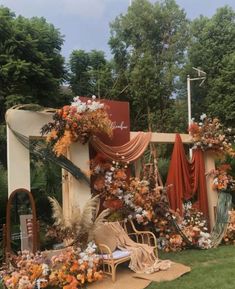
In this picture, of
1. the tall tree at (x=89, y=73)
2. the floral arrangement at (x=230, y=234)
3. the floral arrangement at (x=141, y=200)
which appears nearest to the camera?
the floral arrangement at (x=141, y=200)

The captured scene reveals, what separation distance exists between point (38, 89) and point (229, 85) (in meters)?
8.56

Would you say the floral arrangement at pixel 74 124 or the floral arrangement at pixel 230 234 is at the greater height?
the floral arrangement at pixel 74 124

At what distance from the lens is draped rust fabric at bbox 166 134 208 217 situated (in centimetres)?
877

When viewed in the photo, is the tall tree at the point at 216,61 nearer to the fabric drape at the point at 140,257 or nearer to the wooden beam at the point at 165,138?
the wooden beam at the point at 165,138

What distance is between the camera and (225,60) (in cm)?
1814

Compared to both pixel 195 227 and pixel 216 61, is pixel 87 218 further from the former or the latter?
pixel 216 61

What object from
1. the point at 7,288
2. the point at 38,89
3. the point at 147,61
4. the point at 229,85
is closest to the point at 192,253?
the point at 7,288

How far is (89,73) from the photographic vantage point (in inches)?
702

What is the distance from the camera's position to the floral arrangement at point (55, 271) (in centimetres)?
530

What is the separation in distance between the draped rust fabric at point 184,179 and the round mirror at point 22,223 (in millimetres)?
3293

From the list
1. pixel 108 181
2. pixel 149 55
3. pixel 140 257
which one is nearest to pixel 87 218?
pixel 140 257

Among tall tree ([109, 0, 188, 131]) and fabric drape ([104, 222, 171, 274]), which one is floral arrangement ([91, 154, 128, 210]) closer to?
fabric drape ([104, 222, 171, 274])

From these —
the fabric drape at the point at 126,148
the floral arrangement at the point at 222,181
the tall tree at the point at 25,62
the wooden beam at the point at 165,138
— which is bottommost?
the floral arrangement at the point at 222,181

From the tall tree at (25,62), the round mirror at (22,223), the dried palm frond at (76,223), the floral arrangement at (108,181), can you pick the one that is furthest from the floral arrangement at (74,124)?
the tall tree at (25,62)
